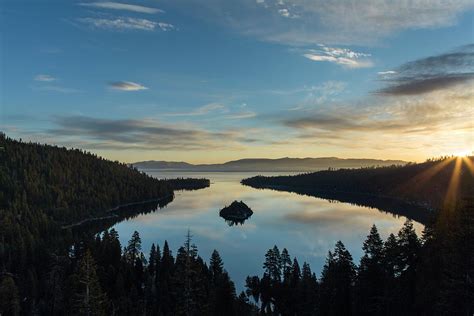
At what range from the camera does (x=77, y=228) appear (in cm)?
18462

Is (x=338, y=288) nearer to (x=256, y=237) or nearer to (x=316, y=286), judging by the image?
(x=316, y=286)

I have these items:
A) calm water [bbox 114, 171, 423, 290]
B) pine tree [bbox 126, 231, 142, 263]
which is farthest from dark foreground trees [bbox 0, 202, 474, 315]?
calm water [bbox 114, 171, 423, 290]

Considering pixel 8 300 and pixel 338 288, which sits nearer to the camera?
pixel 338 288

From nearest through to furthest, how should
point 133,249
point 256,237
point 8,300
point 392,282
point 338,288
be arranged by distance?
point 392,282 < point 338,288 < point 8,300 < point 133,249 < point 256,237

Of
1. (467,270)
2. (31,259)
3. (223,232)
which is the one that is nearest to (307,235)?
(223,232)

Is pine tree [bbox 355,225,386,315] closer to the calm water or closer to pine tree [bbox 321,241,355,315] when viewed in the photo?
pine tree [bbox 321,241,355,315]

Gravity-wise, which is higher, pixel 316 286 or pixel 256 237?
pixel 316 286

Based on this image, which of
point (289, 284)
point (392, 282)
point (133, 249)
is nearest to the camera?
point (392, 282)

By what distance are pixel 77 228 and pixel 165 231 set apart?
Answer: 43.3 metres

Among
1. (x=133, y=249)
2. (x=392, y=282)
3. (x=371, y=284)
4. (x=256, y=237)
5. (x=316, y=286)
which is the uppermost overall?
(x=392, y=282)

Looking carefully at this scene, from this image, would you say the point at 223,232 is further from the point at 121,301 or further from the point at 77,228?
the point at 121,301

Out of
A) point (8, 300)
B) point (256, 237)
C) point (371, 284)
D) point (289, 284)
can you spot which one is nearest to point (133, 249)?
point (8, 300)

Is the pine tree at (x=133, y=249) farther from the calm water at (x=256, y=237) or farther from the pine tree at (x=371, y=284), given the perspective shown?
the pine tree at (x=371, y=284)

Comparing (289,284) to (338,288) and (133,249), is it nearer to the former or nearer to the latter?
(338,288)
